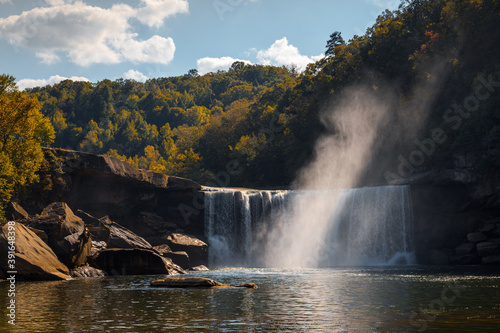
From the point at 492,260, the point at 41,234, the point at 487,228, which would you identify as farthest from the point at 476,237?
the point at 41,234

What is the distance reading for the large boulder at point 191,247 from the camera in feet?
166

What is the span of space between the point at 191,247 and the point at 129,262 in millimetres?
12886

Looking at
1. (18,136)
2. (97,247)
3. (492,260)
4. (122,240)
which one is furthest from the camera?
(18,136)

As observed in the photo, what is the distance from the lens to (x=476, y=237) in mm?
48000

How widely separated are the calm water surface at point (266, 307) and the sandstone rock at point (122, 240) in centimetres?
1366

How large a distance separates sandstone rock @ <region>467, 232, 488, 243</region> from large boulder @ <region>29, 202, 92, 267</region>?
3353 centimetres

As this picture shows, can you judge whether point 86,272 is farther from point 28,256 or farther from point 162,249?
point 162,249

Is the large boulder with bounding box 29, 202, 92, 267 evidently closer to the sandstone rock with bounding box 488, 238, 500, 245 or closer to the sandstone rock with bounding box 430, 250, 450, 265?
the sandstone rock with bounding box 430, 250, 450, 265

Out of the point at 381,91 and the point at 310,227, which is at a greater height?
the point at 381,91

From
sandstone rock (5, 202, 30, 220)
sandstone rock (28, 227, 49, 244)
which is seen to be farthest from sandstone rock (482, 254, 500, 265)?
sandstone rock (5, 202, 30, 220)

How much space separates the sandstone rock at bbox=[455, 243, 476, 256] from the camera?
48.0 metres

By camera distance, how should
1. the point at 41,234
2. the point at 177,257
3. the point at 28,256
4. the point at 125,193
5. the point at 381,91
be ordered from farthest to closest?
the point at 381,91 < the point at 125,193 < the point at 177,257 < the point at 41,234 < the point at 28,256

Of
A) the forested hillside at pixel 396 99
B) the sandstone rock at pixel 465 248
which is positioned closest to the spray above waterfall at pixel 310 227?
the sandstone rock at pixel 465 248

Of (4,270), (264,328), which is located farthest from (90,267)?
(264,328)
